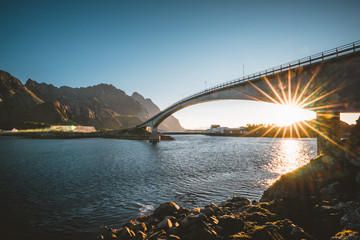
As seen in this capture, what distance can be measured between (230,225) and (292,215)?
3.02m

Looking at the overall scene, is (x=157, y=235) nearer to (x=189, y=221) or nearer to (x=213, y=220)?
(x=189, y=221)

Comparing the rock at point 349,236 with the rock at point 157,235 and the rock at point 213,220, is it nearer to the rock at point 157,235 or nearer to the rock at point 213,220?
the rock at point 213,220

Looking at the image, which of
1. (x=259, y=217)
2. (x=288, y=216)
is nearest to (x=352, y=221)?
(x=288, y=216)

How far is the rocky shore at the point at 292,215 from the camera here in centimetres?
658

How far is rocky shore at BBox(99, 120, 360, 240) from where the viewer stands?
6.58 meters

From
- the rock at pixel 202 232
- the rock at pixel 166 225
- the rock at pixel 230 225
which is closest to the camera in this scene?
the rock at pixel 202 232


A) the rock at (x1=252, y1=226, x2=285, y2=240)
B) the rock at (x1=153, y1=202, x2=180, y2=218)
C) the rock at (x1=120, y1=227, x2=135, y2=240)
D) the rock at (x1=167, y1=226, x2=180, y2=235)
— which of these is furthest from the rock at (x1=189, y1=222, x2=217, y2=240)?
the rock at (x1=153, y1=202, x2=180, y2=218)

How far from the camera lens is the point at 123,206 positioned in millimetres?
12180

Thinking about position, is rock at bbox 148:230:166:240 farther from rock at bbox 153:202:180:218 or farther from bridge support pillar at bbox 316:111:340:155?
bridge support pillar at bbox 316:111:340:155

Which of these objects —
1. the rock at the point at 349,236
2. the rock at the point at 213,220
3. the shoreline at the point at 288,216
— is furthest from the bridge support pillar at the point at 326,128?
the rock at the point at 213,220

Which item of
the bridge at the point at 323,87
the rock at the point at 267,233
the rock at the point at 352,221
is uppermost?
the bridge at the point at 323,87

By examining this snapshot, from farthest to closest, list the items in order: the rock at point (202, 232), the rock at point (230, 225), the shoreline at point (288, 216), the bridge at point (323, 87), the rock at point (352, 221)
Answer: the bridge at point (323, 87), the rock at point (230, 225), the rock at point (202, 232), the shoreline at point (288, 216), the rock at point (352, 221)

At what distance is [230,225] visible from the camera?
7738 millimetres

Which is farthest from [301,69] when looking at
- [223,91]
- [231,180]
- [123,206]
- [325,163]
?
[123,206]
